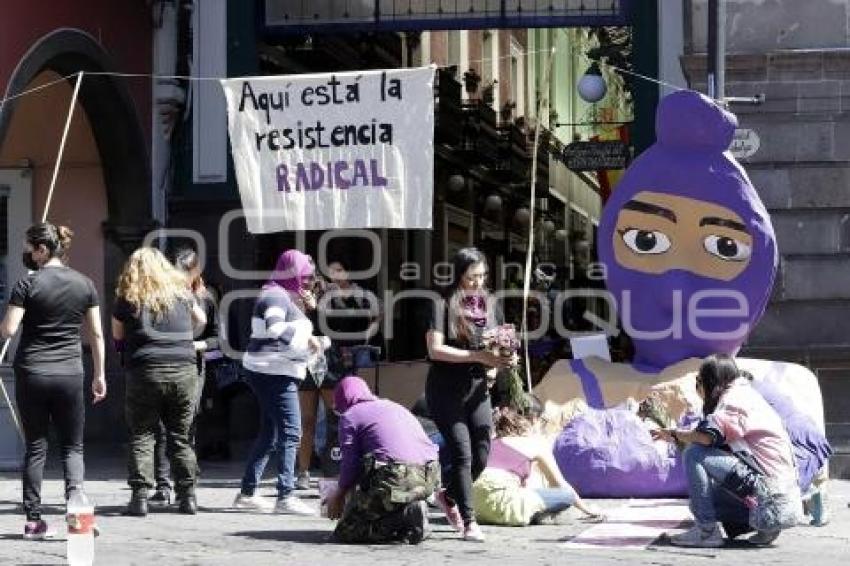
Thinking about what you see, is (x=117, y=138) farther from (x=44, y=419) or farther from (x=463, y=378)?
(x=463, y=378)

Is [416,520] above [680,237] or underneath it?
underneath

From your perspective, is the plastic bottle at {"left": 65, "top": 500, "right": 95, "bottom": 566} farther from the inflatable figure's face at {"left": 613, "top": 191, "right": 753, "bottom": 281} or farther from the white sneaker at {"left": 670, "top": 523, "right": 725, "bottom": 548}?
the inflatable figure's face at {"left": 613, "top": 191, "right": 753, "bottom": 281}

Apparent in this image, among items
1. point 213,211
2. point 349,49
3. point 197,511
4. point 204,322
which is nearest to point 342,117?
point 204,322

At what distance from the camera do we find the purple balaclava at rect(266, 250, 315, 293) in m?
11.0

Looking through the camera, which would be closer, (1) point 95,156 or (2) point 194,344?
(2) point 194,344

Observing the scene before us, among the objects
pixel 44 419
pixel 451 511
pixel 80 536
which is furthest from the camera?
pixel 451 511

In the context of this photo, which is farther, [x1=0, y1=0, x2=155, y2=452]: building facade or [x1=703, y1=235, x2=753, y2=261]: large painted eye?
[x1=0, y1=0, x2=155, y2=452]: building facade

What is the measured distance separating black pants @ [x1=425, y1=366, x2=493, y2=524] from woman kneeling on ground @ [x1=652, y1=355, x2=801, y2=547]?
90 cm

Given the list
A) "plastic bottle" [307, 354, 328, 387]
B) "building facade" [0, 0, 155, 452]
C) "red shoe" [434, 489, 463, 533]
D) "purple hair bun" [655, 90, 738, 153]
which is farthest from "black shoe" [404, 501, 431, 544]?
"building facade" [0, 0, 155, 452]

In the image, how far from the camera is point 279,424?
1083 centimetres

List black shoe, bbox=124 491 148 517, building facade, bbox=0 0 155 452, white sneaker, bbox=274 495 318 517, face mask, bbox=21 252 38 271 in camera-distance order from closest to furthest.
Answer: face mask, bbox=21 252 38 271, black shoe, bbox=124 491 148 517, white sneaker, bbox=274 495 318 517, building facade, bbox=0 0 155 452

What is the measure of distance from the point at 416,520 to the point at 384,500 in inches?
8.4

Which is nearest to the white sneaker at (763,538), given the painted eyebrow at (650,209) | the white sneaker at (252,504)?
the painted eyebrow at (650,209)

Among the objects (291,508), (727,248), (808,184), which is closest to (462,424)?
(291,508)
